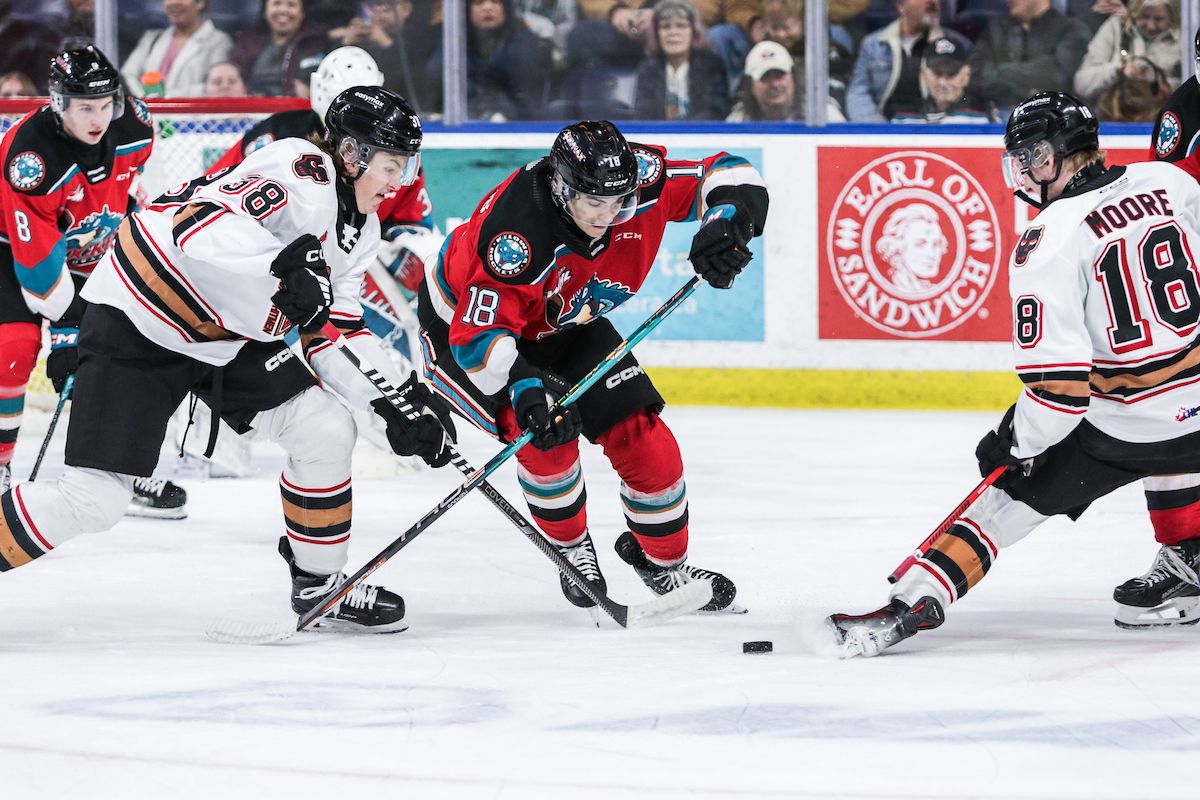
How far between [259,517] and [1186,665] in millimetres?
2387

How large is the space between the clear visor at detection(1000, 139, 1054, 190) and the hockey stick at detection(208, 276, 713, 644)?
0.70 meters

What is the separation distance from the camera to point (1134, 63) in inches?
219

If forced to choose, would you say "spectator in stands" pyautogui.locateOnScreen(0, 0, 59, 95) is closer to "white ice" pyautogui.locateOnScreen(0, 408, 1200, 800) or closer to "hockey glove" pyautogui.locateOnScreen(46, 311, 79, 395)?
"hockey glove" pyautogui.locateOnScreen(46, 311, 79, 395)

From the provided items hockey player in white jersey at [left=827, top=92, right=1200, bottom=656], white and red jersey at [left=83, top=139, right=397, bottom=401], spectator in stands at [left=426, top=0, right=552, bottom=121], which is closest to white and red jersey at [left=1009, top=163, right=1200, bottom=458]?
hockey player in white jersey at [left=827, top=92, right=1200, bottom=656]

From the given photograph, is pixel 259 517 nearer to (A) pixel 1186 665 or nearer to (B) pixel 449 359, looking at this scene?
(B) pixel 449 359

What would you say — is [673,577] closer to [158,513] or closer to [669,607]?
[669,607]

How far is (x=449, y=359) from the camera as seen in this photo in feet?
10.5

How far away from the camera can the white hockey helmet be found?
447cm

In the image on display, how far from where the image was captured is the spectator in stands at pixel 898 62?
566 cm

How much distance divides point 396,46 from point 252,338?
3.39 meters

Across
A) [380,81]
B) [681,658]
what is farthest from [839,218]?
[681,658]

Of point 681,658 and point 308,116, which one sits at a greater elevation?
point 308,116

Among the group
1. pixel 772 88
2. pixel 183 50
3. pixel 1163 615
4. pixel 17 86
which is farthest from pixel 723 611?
pixel 17 86

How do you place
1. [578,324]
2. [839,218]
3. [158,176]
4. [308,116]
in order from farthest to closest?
1. [839,218]
2. [158,176]
3. [308,116]
4. [578,324]
